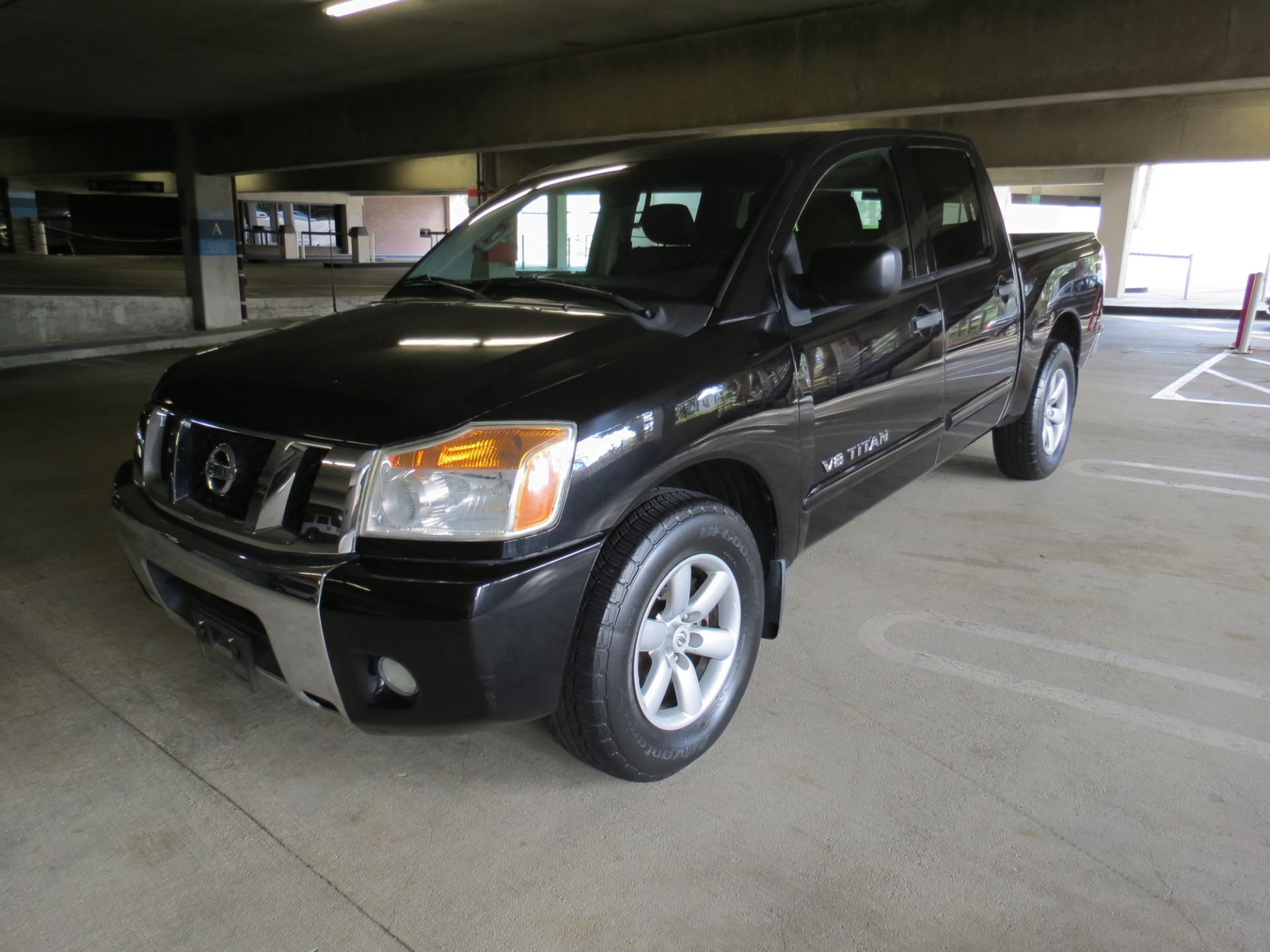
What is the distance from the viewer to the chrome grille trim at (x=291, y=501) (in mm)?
2068

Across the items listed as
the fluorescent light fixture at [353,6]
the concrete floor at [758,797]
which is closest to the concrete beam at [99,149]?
the fluorescent light fixture at [353,6]

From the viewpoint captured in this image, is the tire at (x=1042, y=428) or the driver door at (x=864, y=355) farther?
the tire at (x=1042, y=428)

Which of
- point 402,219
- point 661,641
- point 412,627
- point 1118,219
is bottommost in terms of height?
point 661,641

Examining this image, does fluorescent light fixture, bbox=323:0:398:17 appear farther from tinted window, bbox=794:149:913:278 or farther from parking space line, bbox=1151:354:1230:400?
parking space line, bbox=1151:354:1230:400

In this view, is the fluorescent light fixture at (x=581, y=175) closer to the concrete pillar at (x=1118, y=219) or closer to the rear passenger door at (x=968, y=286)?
the rear passenger door at (x=968, y=286)

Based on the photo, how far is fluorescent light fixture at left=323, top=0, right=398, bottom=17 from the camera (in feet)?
23.3

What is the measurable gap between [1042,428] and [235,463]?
4302 mm

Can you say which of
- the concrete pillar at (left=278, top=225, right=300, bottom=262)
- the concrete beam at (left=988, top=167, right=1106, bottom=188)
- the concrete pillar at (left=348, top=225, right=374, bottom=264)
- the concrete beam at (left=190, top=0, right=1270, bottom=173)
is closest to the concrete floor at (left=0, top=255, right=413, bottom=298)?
the concrete pillar at (left=348, top=225, right=374, bottom=264)

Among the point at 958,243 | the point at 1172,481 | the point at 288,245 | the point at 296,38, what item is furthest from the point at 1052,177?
the point at 288,245

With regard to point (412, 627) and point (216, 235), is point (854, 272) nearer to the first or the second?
point (412, 627)

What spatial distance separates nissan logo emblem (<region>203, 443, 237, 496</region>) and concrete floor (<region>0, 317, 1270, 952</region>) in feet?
2.76

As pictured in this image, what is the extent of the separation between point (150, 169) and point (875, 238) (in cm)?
1492

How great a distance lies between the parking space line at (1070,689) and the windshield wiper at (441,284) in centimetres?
184

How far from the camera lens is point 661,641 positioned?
241 centimetres
